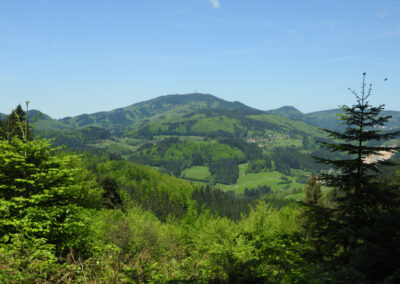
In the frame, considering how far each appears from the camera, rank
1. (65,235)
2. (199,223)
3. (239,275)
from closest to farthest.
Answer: (239,275) < (65,235) < (199,223)

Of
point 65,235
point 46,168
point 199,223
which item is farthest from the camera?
point 199,223

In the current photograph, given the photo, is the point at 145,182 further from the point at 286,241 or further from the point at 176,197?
the point at 286,241

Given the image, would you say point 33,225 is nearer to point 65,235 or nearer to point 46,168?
point 65,235

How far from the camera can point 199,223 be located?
59.8 metres

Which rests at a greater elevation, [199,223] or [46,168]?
[46,168]

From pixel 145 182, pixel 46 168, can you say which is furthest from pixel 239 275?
pixel 145 182

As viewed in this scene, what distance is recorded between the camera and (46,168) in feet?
45.2

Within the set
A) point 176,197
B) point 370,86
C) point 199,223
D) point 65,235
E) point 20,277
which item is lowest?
point 176,197

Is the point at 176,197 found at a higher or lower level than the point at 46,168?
lower

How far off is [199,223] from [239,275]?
55.4 meters

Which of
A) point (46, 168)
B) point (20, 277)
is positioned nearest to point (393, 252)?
point (20, 277)

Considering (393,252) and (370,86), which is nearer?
(393,252)

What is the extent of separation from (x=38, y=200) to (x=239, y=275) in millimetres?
10720

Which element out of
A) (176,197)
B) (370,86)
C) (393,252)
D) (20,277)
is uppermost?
(370,86)
